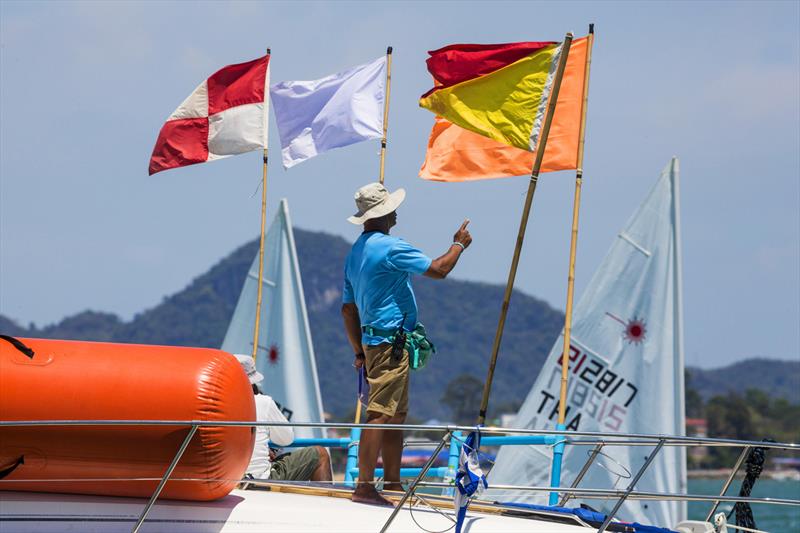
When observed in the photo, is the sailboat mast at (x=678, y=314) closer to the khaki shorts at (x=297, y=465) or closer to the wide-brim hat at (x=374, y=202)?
the khaki shorts at (x=297, y=465)

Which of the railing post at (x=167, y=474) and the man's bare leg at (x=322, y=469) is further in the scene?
the man's bare leg at (x=322, y=469)

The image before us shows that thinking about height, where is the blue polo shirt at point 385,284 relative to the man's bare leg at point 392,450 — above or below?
→ above

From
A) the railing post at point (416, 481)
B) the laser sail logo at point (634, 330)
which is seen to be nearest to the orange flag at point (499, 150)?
the railing post at point (416, 481)

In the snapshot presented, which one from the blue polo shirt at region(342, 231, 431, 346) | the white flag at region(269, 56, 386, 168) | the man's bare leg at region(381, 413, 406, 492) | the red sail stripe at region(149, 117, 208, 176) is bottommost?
the man's bare leg at region(381, 413, 406, 492)

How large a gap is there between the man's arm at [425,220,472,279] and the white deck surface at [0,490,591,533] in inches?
48.7

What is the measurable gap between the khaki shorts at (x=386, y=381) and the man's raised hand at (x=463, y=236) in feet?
2.20

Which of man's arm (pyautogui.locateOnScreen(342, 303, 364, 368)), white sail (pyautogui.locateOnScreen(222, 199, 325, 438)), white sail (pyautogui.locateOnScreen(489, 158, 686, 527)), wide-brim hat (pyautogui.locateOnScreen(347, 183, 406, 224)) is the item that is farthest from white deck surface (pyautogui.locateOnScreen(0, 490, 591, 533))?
white sail (pyautogui.locateOnScreen(222, 199, 325, 438))

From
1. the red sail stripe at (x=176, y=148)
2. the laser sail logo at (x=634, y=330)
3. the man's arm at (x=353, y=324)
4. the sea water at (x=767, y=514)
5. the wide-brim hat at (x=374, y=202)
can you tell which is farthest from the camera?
the sea water at (x=767, y=514)

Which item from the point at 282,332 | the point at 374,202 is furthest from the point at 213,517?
the point at 282,332

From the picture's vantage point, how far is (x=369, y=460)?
244 inches

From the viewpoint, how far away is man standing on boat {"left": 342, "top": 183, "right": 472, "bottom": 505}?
625 cm

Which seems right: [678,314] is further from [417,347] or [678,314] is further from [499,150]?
[417,347]

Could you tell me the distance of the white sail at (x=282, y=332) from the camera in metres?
18.2

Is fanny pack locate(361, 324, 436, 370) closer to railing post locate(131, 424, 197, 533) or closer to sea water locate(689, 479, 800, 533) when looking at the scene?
railing post locate(131, 424, 197, 533)
